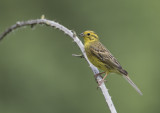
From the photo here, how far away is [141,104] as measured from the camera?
14859 millimetres

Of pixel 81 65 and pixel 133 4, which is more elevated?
pixel 133 4

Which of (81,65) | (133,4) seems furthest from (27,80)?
(133,4)

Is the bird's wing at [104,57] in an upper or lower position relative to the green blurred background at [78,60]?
lower

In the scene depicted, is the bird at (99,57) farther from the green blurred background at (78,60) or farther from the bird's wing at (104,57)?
the green blurred background at (78,60)

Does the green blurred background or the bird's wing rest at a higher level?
the green blurred background

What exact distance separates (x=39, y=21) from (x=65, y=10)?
11.8m

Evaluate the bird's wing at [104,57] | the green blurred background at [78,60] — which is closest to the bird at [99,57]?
the bird's wing at [104,57]

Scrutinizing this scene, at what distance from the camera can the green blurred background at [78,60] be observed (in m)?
15.1

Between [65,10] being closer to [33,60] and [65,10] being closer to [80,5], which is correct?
[80,5]

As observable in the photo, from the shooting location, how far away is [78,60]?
16.3m

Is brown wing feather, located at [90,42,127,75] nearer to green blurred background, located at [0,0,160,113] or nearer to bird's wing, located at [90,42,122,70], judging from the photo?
bird's wing, located at [90,42,122,70]

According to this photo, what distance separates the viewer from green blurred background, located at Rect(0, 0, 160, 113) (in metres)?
15.1

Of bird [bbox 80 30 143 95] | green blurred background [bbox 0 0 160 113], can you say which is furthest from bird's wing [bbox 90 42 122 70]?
green blurred background [bbox 0 0 160 113]

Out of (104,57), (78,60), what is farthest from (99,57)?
(78,60)
